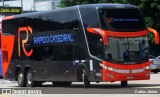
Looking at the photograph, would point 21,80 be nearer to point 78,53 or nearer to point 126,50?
point 78,53

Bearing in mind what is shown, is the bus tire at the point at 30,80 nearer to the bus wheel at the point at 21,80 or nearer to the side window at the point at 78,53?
the bus wheel at the point at 21,80

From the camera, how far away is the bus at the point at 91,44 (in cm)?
2386

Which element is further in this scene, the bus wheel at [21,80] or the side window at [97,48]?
the bus wheel at [21,80]

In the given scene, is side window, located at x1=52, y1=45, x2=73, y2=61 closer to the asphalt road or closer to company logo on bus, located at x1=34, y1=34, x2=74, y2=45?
company logo on bus, located at x1=34, y1=34, x2=74, y2=45

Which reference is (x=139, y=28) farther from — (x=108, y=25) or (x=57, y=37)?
(x=57, y=37)

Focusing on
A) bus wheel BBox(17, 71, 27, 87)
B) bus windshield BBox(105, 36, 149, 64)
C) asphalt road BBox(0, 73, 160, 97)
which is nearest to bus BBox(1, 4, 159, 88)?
bus windshield BBox(105, 36, 149, 64)

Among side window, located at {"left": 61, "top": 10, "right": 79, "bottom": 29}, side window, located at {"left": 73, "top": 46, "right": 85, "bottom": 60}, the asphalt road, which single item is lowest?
the asphalt road

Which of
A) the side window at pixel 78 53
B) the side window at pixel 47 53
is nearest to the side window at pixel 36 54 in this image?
the side window at pixel 47 53

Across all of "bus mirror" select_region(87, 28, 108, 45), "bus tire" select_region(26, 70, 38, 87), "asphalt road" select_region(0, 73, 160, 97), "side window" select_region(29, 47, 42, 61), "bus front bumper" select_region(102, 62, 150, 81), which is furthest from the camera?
"bus tire" select_region(26, 70, 38, 87)

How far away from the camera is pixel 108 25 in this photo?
23969mm

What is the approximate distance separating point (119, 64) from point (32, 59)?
6.55 meters

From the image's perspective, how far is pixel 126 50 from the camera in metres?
24.0

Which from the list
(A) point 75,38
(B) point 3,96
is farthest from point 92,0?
(B) point 3,96

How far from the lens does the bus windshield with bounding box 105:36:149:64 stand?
23812 millimetres
